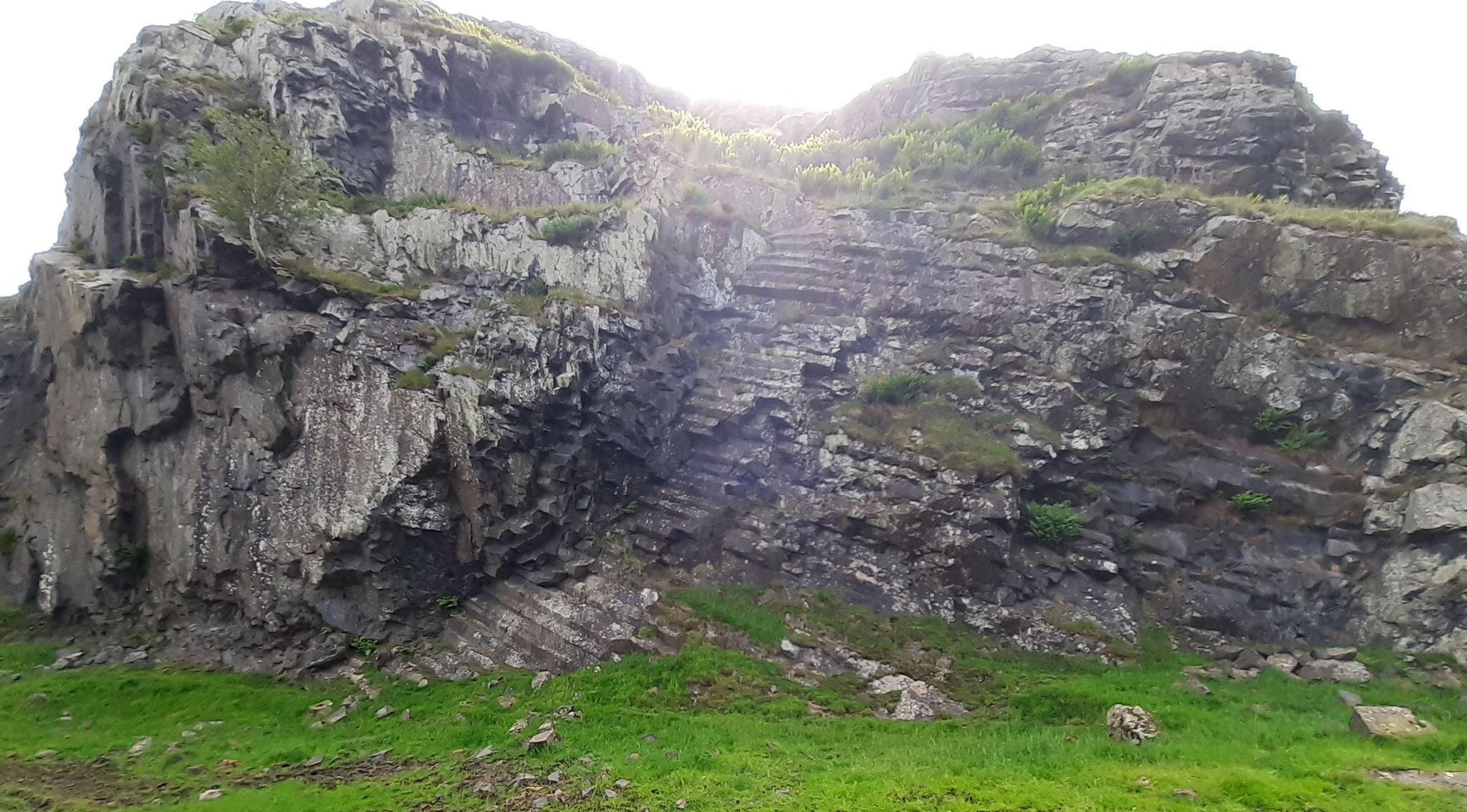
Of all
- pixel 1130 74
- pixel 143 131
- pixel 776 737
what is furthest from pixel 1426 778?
pixel 143 131

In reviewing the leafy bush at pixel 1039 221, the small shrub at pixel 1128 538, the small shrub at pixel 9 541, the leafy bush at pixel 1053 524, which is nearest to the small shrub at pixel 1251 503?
the small shrub at pixel 1128 538

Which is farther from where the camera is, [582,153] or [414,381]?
[582,153]

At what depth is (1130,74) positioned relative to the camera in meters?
28.7

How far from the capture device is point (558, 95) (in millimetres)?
32125

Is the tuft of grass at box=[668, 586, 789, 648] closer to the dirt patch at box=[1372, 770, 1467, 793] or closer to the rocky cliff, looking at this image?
the rocky cliff

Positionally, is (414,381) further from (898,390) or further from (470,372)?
(898,390)

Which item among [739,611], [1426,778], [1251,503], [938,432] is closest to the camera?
[1426,778]

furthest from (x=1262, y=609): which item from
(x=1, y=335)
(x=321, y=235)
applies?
(x=1, y=335)

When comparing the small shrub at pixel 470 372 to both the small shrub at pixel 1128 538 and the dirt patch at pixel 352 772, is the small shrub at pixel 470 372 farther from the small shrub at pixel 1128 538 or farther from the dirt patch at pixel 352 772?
the small shrub at pixel 1128 538

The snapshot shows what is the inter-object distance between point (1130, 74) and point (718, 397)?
74.8 ft

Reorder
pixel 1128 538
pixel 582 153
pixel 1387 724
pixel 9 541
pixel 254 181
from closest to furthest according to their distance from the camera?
pixel 1387 724, pixel 1128 538, pixel 9 541, pixel 254 181, pixel 582 153

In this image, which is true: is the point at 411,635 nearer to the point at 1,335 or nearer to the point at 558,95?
the point at 1,335

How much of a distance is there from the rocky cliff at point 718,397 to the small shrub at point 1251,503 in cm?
13

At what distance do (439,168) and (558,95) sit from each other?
773cm
